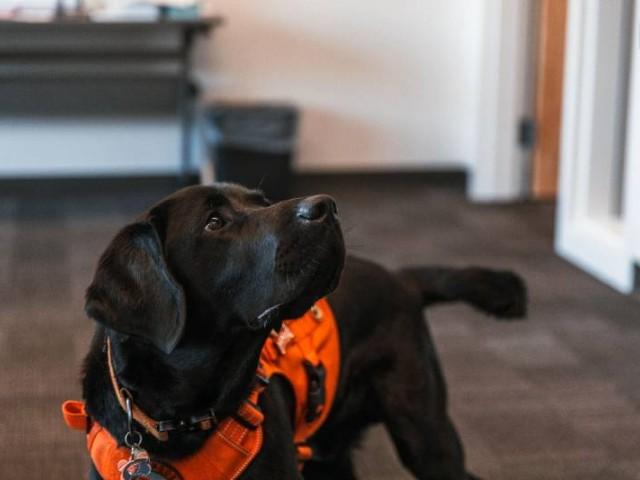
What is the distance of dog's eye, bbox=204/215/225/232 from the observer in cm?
156

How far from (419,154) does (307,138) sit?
606mm

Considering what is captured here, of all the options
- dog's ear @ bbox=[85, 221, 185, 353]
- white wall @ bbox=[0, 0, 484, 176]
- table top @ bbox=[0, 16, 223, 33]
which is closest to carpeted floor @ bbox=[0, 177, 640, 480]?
white wall @ bbox=[0, 0, 484, 176]

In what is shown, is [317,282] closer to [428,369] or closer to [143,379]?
[143,379]

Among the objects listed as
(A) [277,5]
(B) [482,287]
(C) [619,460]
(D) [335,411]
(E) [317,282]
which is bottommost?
(C) [619,460]

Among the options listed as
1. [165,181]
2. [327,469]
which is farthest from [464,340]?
[165,181]

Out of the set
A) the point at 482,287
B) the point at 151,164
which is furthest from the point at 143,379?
the point at 151,164

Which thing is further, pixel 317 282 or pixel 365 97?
pixel 365 97

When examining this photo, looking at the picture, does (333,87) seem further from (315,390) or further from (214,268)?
(214,268)

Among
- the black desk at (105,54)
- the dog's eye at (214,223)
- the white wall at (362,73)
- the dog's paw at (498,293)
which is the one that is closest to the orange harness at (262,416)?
the dog's eye at (214,223)

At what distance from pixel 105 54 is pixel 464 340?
8.90 ft

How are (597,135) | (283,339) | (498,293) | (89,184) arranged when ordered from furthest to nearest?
(89,184) < (597,135) < (498,293) < (283,339)

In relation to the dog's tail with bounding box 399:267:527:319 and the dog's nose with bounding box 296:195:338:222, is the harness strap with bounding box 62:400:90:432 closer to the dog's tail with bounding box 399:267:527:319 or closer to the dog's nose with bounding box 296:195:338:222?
the dog's nose with bounding box 296:195:338:222

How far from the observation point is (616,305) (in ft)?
11.7

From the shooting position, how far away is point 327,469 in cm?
227
